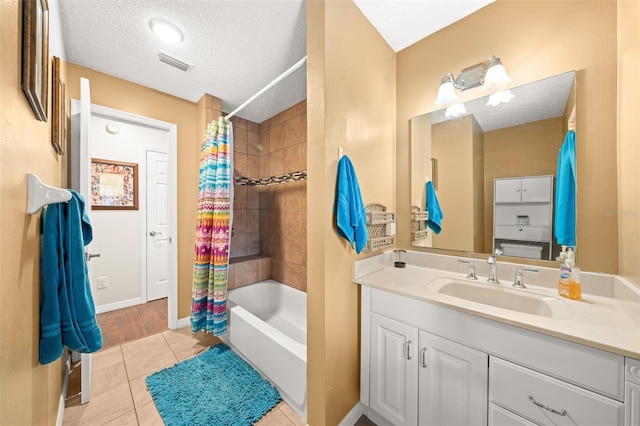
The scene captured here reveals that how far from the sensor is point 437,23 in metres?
1.54

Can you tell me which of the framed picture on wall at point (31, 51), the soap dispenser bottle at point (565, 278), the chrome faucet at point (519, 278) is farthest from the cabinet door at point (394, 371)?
the framed picture on wall at point (31, 51)

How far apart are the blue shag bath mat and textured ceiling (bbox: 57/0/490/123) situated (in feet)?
7.91

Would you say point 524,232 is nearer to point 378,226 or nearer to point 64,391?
point 378,226

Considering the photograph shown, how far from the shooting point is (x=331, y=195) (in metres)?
1.26

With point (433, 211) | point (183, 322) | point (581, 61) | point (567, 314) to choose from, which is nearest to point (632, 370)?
point (567, 314)

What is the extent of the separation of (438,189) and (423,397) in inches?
48.2

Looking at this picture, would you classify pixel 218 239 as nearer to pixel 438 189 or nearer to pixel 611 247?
pixel 438 189

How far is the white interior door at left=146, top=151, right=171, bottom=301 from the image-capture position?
121 inches

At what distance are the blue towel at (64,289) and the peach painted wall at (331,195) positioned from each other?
3.15ft

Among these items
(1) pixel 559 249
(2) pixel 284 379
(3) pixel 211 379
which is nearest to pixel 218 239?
(3) pixel 211 379

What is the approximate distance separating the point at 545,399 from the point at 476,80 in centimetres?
164

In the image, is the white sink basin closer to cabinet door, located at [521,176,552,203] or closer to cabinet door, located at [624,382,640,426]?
cabinet door, located at [624,382,640,426]

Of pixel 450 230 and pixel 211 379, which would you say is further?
pixel 211 379

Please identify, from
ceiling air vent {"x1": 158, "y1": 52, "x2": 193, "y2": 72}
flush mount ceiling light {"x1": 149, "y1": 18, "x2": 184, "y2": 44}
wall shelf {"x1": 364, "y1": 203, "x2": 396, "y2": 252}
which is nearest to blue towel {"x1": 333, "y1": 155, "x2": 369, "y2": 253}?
wall shelf {"x1": 364, "y1": 203, "x2": 396, "y2": 252}
